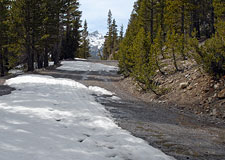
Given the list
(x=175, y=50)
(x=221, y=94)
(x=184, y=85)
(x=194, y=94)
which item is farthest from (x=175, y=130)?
(x=175, y=50)

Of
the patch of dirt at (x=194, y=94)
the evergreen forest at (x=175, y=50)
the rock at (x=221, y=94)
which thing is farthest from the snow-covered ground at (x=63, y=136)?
the evergreen forest at (x=175, y=50)

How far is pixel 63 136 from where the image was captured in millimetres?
5016

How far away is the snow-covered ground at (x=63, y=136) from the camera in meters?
4.00

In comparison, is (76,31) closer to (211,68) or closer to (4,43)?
(4,43)

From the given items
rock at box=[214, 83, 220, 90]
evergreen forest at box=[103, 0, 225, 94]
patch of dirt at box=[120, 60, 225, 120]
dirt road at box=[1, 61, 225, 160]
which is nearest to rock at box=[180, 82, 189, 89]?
patch of dirt at box=[120, 60, 225, 120]

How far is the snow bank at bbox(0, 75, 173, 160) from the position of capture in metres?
4.00

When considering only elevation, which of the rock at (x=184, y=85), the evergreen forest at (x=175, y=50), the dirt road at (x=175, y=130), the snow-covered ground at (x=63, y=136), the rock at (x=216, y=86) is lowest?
the dirt road at (x=175, y=130)

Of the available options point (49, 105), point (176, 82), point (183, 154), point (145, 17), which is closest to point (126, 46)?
point (176, 82)

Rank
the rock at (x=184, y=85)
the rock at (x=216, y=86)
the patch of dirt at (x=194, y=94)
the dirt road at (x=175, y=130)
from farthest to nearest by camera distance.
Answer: the rock at (x=184, y=85), the rock at (x=216, y=86), the patch of dirt at (x=194, y=94), the dirt road at (x=175, y=130)

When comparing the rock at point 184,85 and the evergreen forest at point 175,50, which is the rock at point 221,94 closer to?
the evergreen forest at point 175,50

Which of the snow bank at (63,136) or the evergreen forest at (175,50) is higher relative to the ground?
the evergreen forest at (175,50)

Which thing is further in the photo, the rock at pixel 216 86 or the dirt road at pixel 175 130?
the rock at pixel 216 86

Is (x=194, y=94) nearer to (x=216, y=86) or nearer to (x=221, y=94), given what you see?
(x=216, y=86)

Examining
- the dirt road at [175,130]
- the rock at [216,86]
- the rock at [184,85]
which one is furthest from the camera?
the rock at [184,85]
